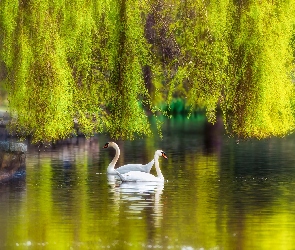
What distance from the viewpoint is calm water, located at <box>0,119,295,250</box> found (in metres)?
17.8

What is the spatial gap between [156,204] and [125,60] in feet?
22.4

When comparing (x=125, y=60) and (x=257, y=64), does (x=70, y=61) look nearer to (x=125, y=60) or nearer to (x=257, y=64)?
(x=125, y=60)

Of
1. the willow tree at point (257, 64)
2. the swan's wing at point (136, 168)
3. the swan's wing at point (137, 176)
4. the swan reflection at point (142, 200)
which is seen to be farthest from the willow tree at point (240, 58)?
the swan reflection at point (142, 200)

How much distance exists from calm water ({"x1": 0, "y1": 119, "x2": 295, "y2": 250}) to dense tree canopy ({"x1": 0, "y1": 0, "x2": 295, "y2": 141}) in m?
1.38

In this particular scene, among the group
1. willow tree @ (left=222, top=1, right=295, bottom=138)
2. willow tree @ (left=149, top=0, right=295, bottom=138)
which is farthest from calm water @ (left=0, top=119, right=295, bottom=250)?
willow tree @ (left=149, top=0, right=295, bottom=138)

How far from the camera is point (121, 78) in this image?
28719mm

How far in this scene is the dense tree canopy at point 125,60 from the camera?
88.4 ft

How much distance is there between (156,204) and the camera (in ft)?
73.6

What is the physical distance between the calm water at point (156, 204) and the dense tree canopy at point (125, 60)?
1.38 metres

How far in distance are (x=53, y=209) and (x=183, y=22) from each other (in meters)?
9.59

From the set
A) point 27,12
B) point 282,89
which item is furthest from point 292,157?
point 27,12

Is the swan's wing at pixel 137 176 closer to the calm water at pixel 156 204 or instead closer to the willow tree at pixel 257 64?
the calm water at pixel 156 204

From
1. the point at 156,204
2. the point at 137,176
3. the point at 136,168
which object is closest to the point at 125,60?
the point at 136,168

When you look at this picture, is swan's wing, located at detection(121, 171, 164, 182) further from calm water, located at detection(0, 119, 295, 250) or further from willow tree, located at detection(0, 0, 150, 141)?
willow tree, located at detection(0, 0, 150, 141)
